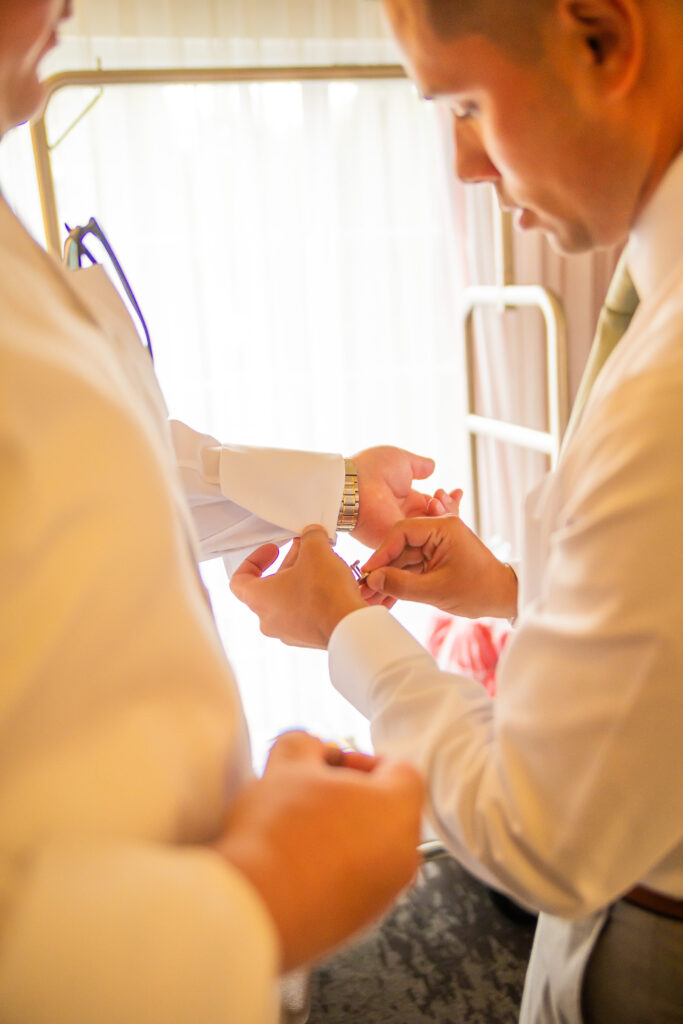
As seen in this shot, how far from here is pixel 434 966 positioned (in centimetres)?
196

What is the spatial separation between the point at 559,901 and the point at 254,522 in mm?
653

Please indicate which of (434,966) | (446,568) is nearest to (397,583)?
(446,568)

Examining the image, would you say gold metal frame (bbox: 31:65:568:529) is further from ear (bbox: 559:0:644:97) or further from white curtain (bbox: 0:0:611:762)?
ear (bbox: 559:0:644:97)

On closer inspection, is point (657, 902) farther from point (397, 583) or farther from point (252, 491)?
point (252, 491)

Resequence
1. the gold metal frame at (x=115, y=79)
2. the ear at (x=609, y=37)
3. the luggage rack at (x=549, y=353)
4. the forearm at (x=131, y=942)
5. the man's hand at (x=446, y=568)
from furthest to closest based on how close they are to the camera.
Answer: the luggage rack at (x=549, y=353) → the gold metal frame at (x=115, y=79) → the man's hand at (x=446, y=568) → the ear at (x=609, y=37) → the forearm at (x=131, y=942)

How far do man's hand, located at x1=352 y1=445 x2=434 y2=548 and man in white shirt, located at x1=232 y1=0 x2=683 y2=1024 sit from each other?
0.37 m

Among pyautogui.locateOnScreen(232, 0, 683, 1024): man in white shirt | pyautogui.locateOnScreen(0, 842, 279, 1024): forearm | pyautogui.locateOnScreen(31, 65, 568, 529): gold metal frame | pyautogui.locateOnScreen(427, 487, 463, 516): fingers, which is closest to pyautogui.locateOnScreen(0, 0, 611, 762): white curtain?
pyautogui.locateOnScreen(31, 65, 568, 529): gold metal frame

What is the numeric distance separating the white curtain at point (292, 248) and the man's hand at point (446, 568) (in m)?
1.61

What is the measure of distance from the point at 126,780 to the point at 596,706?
1.12ft

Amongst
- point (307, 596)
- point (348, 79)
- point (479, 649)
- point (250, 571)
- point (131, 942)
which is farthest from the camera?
point (479, 649)

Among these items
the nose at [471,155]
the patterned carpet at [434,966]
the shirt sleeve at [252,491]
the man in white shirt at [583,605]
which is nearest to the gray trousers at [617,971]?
the man in white shirt at [583,605]

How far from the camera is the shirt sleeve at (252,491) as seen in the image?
1.12 metres

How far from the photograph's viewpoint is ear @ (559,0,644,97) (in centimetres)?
64

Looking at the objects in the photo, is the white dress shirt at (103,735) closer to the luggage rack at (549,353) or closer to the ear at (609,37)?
the ear at (609,37)
